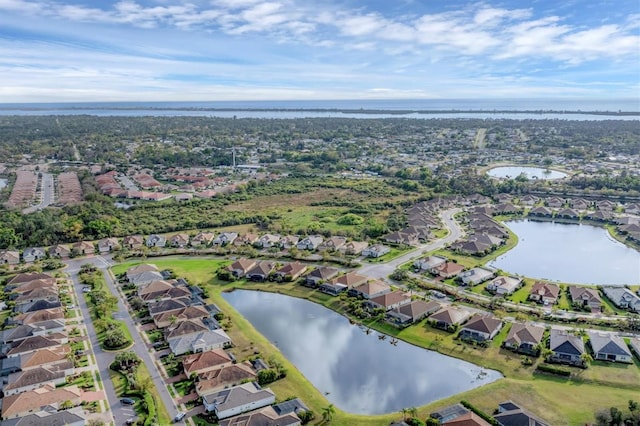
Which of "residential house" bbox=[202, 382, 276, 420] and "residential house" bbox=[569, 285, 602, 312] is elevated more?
"residential house" bbox=[569, 285, 602, 312]

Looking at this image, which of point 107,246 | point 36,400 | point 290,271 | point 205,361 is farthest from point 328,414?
point 107,246

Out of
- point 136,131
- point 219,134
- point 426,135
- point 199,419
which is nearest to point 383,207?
point 199,419

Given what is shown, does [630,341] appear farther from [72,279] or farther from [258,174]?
[258,174]

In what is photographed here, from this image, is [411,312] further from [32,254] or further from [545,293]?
[32,254]

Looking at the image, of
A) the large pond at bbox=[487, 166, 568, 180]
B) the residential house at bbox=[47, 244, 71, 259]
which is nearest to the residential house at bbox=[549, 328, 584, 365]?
the residential house at bbox=[47, 244, 71, 259]

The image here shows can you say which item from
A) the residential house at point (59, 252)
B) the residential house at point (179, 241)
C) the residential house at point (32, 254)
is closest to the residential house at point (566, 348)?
the residential house at point (179, 241)

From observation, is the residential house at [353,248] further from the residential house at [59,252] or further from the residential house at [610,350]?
the residential house at [59,252]

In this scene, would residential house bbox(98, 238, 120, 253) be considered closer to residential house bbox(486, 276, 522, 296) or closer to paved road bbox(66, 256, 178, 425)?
paved road bbox(66, 256, 178, 425)
